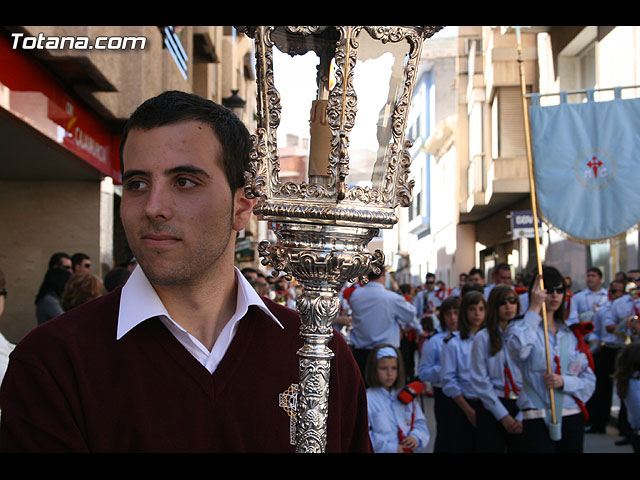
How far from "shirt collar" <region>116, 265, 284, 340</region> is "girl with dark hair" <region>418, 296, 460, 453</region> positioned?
17.1ft

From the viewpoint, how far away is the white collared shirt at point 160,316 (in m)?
1.89

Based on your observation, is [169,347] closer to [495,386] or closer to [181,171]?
[181,171]

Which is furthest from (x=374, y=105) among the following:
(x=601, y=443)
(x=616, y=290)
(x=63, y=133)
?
(x=616, y=290)

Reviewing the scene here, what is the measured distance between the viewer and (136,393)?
1788mm

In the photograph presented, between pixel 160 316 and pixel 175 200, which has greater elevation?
pixel 175 200

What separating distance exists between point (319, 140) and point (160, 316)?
63cm

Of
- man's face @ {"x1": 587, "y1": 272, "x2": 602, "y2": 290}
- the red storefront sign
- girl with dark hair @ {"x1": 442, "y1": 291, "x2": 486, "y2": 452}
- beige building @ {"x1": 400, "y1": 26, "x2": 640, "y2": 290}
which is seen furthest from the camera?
beige building @ {"x1": 400, "y1": 26, "x2": 640, "y2": 290}

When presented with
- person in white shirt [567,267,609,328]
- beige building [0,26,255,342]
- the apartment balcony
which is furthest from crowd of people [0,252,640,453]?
the apartment balcony

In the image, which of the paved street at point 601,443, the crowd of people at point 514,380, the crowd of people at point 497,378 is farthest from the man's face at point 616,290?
the crowd of people at point 497,378

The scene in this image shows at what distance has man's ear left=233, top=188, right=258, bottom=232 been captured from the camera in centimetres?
198

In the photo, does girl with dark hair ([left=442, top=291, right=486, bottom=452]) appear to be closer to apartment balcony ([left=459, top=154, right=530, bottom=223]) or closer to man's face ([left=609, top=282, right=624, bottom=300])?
man's face ([left=609, top=282, right=624, bottom=300])

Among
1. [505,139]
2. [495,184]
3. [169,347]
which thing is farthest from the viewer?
[505,139]

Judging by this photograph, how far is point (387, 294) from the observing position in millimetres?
9664
